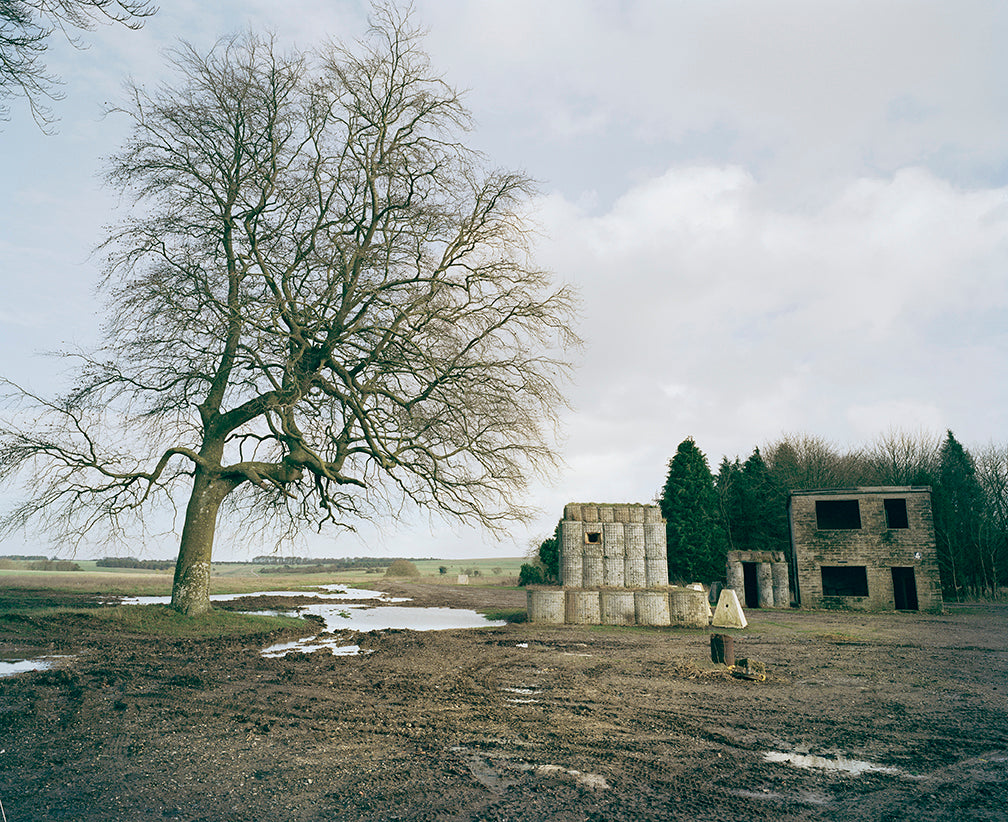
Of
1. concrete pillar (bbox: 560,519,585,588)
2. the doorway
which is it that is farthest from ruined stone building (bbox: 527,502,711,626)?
the doorway

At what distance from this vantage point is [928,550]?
3005 centimetres

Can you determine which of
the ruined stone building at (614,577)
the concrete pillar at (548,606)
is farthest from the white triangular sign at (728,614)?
the concrete pillar at (548,606)

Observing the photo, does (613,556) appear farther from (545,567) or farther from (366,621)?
(545,567)

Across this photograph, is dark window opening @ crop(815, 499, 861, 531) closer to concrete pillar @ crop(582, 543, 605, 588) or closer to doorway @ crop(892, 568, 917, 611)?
doorway @ crop(892, 568, 917, 611)

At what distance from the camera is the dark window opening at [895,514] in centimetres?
3133

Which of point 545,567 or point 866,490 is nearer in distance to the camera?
point 866,490

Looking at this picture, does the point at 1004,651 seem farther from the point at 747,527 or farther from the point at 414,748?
the point at 747,527

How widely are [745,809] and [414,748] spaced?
3411mm

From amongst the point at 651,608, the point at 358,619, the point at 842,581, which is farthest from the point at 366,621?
the point at 842,581

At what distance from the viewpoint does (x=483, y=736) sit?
7.36m

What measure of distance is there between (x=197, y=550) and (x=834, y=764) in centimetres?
Result: 1576

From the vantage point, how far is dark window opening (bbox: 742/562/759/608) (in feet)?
108

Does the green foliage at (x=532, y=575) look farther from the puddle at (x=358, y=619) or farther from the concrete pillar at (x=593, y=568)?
the concrete pillar at (x=593, y=568)

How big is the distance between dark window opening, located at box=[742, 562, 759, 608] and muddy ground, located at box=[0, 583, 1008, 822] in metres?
19.9
